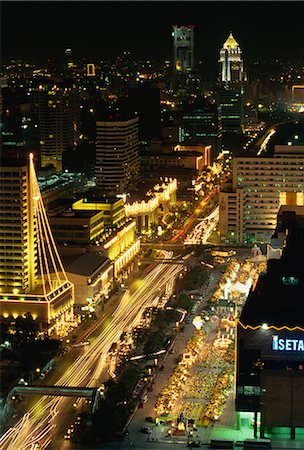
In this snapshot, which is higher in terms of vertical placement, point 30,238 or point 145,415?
point 30,238

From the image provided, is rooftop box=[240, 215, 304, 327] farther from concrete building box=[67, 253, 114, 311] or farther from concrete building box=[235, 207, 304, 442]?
concrete building box=[67, 253, 114, 311]

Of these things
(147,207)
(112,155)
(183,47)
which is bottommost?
(147,207)

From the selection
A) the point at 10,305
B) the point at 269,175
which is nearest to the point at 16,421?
the point at 10,305

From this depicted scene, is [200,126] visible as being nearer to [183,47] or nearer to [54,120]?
[54,120]

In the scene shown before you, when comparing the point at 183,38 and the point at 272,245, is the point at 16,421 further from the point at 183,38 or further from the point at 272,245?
the point at 183,38

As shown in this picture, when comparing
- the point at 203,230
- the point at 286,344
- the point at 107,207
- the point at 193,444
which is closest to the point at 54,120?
the point at 203,230

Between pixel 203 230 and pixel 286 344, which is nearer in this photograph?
pixel 286 344
